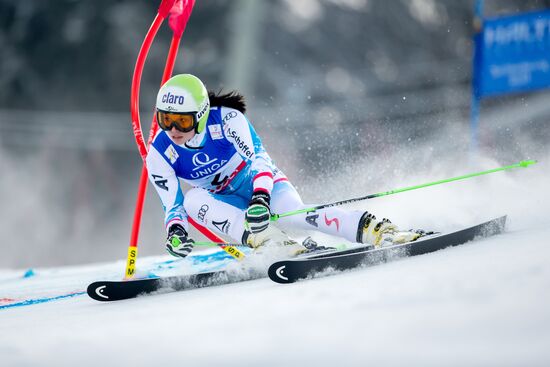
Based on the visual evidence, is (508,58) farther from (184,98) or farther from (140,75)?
(184,98)

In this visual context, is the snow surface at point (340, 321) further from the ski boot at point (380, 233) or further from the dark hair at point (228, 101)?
the dark hair at point (228, 101)

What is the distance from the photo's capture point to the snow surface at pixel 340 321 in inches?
108

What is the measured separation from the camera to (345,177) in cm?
795

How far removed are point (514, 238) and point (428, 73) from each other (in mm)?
22774

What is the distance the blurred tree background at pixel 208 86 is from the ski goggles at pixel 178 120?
9.24 meters

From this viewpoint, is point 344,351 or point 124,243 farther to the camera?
point 124,243

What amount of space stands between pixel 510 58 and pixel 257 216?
4.52 m

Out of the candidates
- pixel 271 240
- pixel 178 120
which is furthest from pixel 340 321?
pixel 178 120

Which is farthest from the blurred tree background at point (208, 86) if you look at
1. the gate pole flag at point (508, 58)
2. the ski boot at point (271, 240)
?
the ski boot at point (271, 240)

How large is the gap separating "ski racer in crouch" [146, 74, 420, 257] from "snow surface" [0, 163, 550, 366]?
0.38 meters

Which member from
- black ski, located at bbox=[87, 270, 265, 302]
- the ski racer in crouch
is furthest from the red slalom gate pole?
black ski, located at bbox=[87, 270, 265, 302]

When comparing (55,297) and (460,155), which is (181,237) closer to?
(55,297)

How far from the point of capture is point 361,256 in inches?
178

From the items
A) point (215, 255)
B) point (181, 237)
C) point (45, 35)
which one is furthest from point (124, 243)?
point (181, 237)
